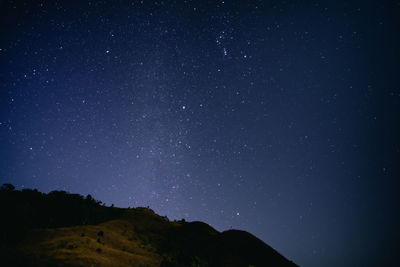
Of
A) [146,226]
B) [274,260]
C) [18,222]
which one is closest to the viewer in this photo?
[18,222]

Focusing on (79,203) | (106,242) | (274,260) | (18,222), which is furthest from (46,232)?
(274,260)

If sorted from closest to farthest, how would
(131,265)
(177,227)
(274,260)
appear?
(131,265) → (274,260) → (177,227)

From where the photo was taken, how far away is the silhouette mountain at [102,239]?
11945 mm

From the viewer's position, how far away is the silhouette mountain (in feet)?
39.2

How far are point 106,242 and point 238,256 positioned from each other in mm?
10321

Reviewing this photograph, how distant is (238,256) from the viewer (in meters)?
19.4

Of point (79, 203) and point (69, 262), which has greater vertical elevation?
point (79, 203)

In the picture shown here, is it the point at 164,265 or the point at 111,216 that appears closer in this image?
the point at 164,265

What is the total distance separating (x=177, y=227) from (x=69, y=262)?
558 inches

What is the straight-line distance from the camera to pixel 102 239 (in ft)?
50.9

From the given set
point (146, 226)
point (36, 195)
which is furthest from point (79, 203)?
point (146, 226)

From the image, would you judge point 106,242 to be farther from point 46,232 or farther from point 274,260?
point 274,260

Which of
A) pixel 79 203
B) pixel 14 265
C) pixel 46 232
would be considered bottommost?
pixel 14 265

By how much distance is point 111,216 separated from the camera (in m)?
24.0
